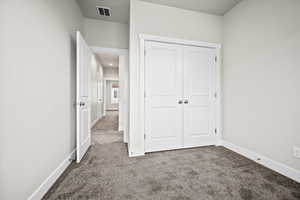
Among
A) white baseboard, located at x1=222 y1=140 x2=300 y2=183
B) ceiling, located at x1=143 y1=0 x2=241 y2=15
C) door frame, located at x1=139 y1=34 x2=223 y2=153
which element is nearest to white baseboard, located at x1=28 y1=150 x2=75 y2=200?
door frame, located at x1=139 y1=34 x2=223 y2=153

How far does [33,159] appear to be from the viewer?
123 cm

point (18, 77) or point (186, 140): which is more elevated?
point (18, 77)

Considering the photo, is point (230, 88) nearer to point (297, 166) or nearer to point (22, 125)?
point (297, 166)

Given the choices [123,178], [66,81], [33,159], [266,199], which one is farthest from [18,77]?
[266,199]

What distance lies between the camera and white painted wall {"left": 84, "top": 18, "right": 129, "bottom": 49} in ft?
9.71

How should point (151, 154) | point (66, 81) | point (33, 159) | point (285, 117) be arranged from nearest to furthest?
point (33, 159) < point (285, 117) < point (66, 81) < point (151, 154)

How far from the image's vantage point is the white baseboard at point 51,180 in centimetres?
125

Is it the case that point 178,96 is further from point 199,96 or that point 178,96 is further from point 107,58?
point 107,58

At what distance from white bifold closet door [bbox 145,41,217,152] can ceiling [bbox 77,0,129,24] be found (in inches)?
39.2

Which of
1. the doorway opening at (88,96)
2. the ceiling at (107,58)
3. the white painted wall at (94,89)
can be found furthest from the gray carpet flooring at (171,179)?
the ceiling at (107,58)

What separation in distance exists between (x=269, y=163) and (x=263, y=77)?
1.29 metres

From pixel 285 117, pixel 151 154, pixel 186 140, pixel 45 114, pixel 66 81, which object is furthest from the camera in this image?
pixel 186 140

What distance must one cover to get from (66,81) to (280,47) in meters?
3.14

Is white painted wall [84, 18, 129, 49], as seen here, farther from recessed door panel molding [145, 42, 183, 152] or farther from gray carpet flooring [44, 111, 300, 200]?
gray carpet flooring [44, 111, 300, 200]
